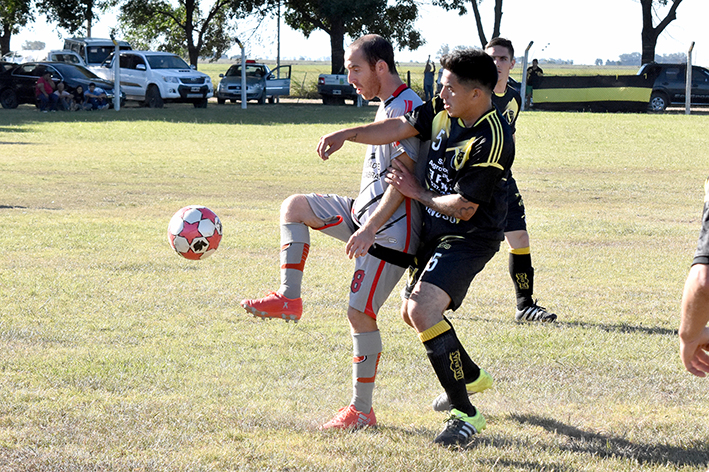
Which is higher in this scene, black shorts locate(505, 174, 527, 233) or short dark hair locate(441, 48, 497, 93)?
short dark hair locate(441, 48, 497, 93)

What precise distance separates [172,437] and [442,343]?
1322 mm

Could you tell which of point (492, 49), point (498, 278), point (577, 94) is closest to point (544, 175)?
point (498, 278)

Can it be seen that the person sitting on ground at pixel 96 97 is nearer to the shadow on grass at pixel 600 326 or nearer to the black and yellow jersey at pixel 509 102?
the black and yellow jersey at pixel 509 102

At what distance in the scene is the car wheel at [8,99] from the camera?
31.6 m

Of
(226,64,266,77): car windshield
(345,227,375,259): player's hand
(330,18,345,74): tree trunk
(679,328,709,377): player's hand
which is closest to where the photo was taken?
(679,328,709,377): player's hand

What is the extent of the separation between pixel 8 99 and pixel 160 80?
5.79 m

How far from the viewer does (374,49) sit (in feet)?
13.6

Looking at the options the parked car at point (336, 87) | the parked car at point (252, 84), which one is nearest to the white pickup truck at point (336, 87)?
the parked car at point (336, 87)

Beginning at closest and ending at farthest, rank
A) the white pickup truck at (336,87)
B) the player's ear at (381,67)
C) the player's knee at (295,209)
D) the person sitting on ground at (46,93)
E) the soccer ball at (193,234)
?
the player's ear at (381,67)
the player's knee at (295,209)
the soccer ball at (193,234)
the person sitting on ground at (46,93)
the white pickup truck at (336,87)

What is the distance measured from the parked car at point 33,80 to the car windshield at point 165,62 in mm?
2222

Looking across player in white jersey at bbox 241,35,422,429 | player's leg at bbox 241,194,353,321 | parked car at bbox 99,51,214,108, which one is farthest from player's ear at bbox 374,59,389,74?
parked car at bbox 99,51,214,108

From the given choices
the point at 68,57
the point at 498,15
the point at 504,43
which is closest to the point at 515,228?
the point at 504,43

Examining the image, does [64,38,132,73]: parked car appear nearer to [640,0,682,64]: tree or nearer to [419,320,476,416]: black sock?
[640,0,682,64]: tree

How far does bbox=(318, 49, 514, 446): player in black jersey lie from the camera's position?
382cm
